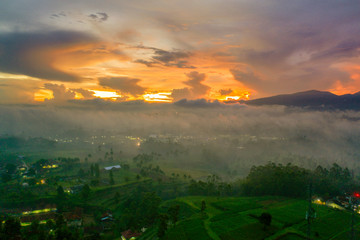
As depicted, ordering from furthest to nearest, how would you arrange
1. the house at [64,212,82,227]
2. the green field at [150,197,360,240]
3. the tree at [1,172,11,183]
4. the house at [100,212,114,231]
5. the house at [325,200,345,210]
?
the tree at [1,172,11,183], the house at [325,200,345,210], the house at [100,212,114,231], the house at [64,212,82,227], the green field at [150,197,360,240]

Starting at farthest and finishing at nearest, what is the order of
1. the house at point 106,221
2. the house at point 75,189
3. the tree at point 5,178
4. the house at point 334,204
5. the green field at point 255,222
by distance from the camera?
the tree at point 5,178 → the house at point 75,189 → the house at point 334,204 → the house at point 106,221 → the green field at point 255,222

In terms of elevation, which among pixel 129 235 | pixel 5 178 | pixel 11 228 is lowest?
pixel 129 235

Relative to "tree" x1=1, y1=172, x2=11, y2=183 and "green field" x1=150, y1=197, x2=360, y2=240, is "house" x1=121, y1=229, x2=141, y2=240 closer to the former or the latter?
"green field" x1=150, y1=197, x2=360, y2=240

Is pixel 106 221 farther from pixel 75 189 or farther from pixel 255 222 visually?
pixel 255 222

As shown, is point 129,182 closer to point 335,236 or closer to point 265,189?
point 265,189

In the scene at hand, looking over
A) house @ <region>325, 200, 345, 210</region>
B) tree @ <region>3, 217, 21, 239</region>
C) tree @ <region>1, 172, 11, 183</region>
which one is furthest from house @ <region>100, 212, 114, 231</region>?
house @ <region>325, 200, 345, 210</region>

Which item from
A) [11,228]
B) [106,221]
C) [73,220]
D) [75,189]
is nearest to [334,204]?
[106,221]

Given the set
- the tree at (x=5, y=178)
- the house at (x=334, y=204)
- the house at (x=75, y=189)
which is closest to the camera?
the house at (x=334, y=204)

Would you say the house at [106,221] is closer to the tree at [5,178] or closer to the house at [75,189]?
the house at [75,189]

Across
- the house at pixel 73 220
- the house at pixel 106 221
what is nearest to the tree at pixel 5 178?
the house at pixel 73 220
